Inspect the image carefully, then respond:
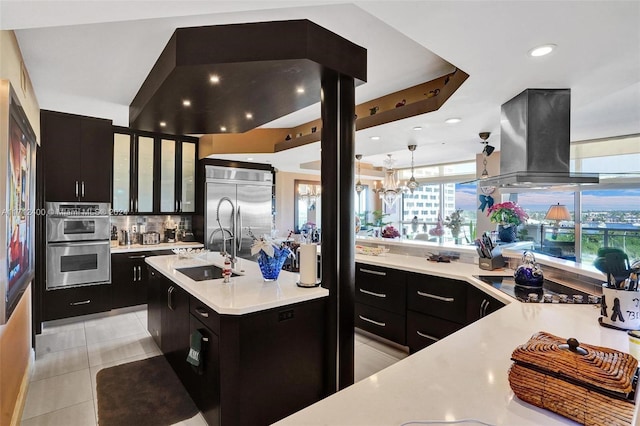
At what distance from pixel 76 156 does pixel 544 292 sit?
5.24 m

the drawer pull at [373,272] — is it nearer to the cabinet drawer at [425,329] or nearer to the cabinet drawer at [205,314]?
the cabinet drawer at [425,329]

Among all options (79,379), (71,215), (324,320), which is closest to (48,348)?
(79,379)

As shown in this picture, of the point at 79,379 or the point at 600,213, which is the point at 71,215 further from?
the point at 600,213

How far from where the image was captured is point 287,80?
89.4 inches

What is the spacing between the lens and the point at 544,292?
7.58 ft

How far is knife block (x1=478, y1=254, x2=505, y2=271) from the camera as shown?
3.03 m

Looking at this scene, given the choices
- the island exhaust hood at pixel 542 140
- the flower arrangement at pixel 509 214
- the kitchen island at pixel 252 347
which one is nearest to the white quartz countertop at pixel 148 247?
the kitchen island at pixel 252 347

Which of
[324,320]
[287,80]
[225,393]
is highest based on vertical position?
[287,80]

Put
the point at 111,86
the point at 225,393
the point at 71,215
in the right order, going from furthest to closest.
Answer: the point at 71,215 → the point at 111,86 → the point at 225,393

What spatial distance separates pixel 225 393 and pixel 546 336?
166cm

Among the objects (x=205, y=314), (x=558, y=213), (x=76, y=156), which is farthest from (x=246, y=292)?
(x=558, y=213)

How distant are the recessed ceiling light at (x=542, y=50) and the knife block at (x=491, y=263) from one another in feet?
5.77

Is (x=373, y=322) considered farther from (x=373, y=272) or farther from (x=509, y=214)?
(x=509, y=214)

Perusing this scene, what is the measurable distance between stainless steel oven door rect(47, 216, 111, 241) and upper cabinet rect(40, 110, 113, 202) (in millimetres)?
251
